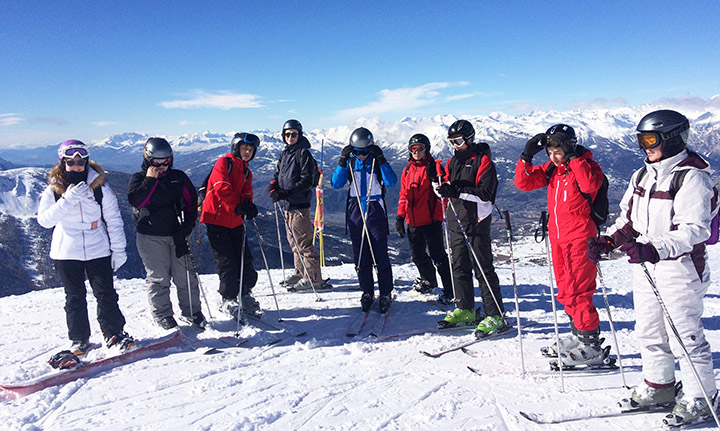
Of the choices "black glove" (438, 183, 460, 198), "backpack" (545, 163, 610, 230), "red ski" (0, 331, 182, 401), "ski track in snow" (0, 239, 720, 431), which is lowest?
"ski track in snow" (0, 239, 720, 431)

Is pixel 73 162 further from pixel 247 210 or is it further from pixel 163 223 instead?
pixel 247 210

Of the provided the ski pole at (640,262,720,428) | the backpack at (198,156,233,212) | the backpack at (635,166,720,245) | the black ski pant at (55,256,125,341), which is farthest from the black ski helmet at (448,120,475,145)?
the black ski pant at (55,256,125,341)

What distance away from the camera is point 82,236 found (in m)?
4.98

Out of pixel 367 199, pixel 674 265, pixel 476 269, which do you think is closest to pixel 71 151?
pixel 367 199

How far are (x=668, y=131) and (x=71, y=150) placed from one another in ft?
20.3

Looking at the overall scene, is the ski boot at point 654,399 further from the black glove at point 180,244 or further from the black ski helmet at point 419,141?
the black glove at point 180,244

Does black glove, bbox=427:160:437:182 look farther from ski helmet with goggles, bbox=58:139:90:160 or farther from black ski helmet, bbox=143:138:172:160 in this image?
ski helmet with goggles, bbox=58:139:90:160

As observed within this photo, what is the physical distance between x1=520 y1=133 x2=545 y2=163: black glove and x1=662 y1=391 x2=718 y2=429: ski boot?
272cm

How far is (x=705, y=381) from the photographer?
339cm

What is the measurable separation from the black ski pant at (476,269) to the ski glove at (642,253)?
2.33 meters

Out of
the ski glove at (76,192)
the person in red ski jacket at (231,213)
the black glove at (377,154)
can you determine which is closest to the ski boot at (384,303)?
the person in red ski jacket at (231,213)

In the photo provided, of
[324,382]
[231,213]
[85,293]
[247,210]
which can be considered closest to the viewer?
[324,382]

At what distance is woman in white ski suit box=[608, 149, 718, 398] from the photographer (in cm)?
324

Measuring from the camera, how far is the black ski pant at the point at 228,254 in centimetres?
627
